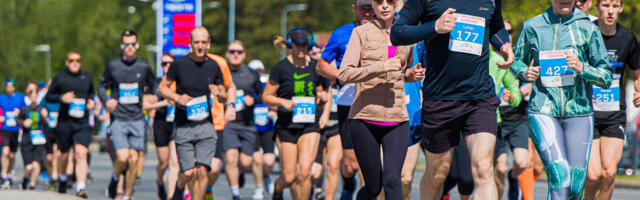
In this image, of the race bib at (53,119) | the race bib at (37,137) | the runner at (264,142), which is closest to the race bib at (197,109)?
the runner at (264,142)

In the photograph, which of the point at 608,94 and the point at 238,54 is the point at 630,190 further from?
the point at 608,94

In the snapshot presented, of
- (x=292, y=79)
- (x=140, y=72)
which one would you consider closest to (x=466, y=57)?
(x=292, y=79)

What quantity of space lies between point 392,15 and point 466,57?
883 millimetres

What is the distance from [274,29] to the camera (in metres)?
66.2

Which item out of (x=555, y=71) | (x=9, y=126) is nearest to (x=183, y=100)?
(x=555, y=71)

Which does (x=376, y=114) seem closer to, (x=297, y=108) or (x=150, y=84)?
(x=297, y=108)

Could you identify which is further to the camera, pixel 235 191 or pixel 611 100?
pixel 235 191

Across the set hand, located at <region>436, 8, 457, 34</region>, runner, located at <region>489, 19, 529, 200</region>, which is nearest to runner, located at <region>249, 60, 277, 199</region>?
runner, located at <region>489, 19, 529, 200</region>

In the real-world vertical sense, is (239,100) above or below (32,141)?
above

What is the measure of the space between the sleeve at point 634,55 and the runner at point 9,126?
12606 mm

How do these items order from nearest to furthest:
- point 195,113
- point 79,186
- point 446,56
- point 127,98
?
Answer: 1. point 446,56
2. point 195,113
3. point 79,186
4. point 127,98

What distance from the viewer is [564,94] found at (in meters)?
8.12

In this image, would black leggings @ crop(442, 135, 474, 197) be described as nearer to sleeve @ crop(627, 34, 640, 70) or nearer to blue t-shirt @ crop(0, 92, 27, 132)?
sleeve @ crop(627, 34, 640, 70)

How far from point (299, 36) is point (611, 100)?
3338mm
